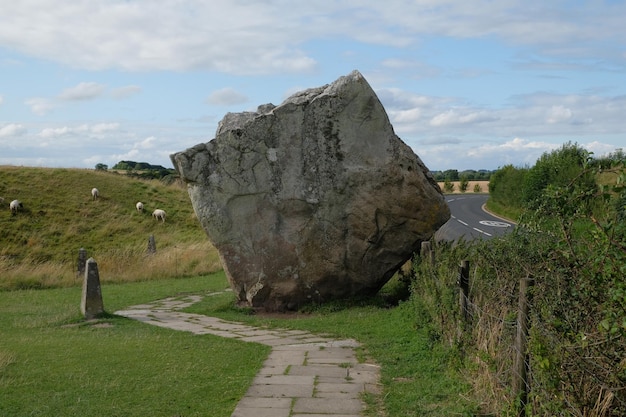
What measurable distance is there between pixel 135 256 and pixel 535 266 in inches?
735

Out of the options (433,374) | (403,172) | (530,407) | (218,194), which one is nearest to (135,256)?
(218,194)

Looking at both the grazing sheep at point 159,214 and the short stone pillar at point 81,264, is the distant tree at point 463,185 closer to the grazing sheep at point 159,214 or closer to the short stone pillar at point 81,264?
the grazing sheep at point 159,214

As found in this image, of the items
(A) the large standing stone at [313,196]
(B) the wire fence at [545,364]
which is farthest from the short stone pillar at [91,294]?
(B) the wire fence at [545,364]

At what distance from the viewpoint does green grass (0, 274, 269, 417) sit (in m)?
7.14

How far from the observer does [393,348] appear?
9.68 metres

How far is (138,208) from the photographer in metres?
41.2

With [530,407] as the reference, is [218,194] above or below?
above

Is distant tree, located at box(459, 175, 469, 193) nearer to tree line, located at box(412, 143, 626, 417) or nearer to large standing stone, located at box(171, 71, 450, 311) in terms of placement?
large standing stone, located at box(171, 71, 450, 311)

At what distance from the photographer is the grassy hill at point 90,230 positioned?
2211cm

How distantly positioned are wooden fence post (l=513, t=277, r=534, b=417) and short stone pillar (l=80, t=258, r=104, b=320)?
9.56m

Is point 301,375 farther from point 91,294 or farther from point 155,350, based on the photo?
point 91,294

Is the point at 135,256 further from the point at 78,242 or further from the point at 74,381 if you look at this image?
the point at 74,381

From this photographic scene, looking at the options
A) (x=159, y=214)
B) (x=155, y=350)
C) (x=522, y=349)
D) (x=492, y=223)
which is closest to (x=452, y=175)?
(x=492, y=223)

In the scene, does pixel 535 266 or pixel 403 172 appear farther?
pixel 403 172
